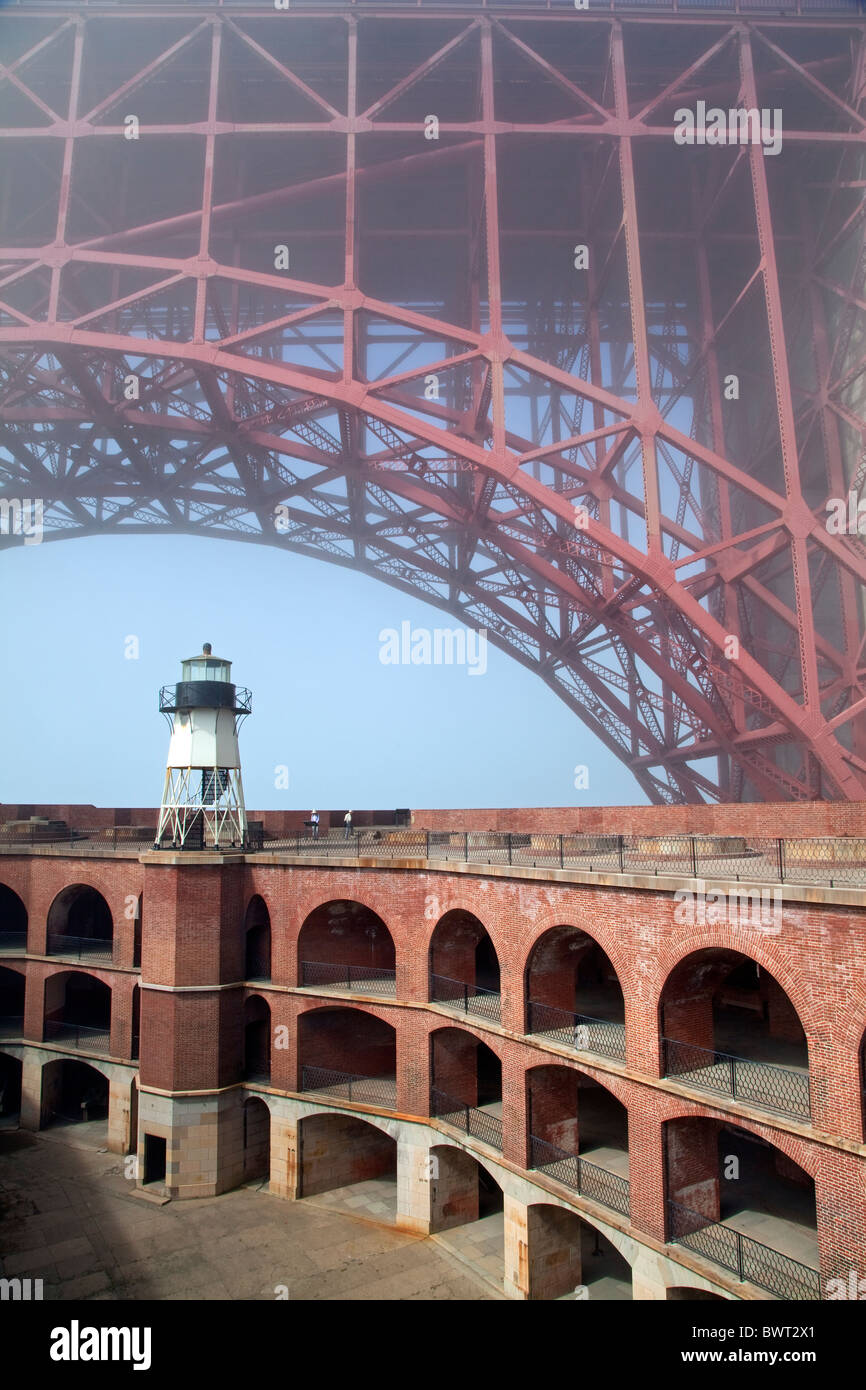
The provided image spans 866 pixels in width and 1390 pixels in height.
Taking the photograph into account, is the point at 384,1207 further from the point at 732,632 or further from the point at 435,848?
the point at 732,632

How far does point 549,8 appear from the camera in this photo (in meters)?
27.7

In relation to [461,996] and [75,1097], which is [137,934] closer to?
[75,1097]

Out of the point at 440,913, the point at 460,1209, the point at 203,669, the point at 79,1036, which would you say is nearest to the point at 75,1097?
the point at 79,1036

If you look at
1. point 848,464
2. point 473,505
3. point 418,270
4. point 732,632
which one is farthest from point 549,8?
point 732,632

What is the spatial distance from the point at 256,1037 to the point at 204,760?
28.4 ft

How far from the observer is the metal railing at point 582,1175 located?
50.5ft

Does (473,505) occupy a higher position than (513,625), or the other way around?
(473,505)

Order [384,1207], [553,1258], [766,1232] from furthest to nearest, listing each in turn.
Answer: [384,1207] → [553,1258] → [766,1232]

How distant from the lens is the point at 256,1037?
25562 mm

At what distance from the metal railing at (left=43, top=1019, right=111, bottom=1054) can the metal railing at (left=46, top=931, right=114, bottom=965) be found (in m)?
→ 2.30

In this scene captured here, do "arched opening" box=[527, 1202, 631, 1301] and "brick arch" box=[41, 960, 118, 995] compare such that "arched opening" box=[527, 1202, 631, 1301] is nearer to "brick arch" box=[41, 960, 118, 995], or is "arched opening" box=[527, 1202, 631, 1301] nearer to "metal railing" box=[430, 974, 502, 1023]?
"metal railing" box=[430, 974, 502, 1023]

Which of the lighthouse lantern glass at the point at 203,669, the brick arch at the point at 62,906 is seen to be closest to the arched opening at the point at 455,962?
the lighthouse lantern glass at the point at 203,669

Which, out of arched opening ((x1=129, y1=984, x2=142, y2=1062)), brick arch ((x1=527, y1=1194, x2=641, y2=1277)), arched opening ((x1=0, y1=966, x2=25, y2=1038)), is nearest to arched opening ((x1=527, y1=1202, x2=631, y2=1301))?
brick arch ((x1=527, y1=1194, x2=641, y2=1277))

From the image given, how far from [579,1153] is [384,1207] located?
24.4ft
